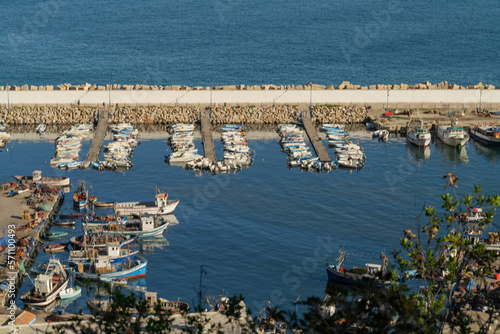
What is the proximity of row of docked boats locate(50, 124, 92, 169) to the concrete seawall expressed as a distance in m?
9.61

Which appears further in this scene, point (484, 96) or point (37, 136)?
point (484, 96)

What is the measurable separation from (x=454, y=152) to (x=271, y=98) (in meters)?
29.7

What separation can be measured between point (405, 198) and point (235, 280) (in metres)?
27.8

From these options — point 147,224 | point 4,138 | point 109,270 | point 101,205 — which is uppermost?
point 4,138

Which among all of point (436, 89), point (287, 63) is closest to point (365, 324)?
point (436, 89)

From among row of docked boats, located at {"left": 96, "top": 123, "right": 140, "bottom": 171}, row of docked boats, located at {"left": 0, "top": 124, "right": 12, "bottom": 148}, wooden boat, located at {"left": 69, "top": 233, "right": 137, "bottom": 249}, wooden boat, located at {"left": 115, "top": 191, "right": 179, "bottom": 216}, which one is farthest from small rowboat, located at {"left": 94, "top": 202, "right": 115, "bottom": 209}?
row of docked boats, located at {"left": 0, "top": 124, "right": 12, "bottom": 148}

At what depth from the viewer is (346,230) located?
82.2 metres

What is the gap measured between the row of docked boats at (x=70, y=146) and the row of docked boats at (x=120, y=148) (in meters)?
3.03

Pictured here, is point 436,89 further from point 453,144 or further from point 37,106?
point 37,106

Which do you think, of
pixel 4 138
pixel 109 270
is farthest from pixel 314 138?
pixel 109 270

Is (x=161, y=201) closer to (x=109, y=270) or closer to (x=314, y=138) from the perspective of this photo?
(x=109, y=270)

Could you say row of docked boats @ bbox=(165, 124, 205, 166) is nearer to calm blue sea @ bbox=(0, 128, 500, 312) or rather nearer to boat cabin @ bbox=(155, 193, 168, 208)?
calm blue sea @ bbox=(0, 128, 500, 312)

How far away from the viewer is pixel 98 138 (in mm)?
113375

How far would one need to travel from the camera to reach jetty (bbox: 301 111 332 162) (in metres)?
106
